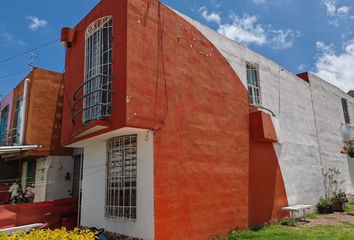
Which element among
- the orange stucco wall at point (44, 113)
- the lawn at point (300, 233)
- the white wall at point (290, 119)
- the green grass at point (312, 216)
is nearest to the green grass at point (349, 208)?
the white wall at point (290, 119)

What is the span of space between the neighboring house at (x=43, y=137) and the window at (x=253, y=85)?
9.13 meters

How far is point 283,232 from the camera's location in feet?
→ 32.6

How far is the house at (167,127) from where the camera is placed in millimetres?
8234

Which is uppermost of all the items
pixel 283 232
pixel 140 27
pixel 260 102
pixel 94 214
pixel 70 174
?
pixel 140 27

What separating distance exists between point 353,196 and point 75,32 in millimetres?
16541

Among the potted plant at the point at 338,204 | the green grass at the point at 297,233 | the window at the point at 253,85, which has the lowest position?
the green grass at the point at 297,233

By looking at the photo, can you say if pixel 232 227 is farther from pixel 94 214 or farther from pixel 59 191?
pixel 59 191

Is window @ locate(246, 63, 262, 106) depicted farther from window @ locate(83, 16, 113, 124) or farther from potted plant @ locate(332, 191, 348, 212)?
potted plant @ locate(332, 191, 348, 212)

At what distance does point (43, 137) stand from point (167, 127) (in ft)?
29.1

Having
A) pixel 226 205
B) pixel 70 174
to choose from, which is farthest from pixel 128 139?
pixel 70 174

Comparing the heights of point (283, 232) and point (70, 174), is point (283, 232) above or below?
below

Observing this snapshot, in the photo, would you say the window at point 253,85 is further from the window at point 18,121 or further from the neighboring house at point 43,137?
the window at point 18,121

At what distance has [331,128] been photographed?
18.0 metres

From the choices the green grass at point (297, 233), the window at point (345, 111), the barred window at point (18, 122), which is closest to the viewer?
the green grass at point (297, 233)
